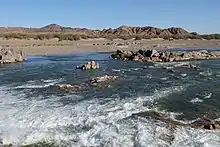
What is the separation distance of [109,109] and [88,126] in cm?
286

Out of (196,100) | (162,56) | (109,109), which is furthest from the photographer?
(162,56)

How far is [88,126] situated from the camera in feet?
48.9

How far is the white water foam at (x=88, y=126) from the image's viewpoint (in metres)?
13.1

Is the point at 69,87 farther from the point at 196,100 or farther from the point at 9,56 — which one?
the point at 9,56

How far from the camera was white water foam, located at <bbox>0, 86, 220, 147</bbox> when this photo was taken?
13109 millimetres

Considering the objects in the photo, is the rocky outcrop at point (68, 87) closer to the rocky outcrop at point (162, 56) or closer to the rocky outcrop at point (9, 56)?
the rocky outcrop at point (162, 56)

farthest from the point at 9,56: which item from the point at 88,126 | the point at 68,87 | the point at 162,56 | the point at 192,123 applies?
the point at 192,123

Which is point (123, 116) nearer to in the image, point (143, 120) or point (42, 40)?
point (143, 120)

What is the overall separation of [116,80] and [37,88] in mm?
5648

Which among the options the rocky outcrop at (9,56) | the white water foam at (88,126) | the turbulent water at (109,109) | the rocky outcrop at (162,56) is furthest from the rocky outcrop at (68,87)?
the rocky outcrop at (9,56)

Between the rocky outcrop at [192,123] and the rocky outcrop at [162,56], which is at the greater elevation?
the rocky outcrop at [192,123]

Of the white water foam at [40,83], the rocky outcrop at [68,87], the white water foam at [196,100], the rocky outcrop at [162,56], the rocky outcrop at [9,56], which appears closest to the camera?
the white water foam at [196,100]

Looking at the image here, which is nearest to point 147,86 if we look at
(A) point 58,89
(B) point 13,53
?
(A) point 58,89

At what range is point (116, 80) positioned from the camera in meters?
26.7
